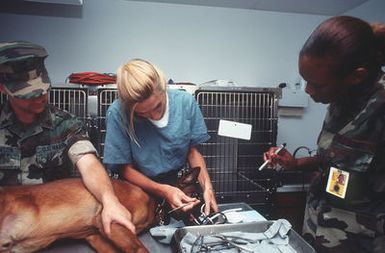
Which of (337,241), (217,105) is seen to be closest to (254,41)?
(217,105)

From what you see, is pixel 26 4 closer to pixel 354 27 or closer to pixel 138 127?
pixel 138 127

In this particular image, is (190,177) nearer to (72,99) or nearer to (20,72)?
(20,72)

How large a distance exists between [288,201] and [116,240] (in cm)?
204

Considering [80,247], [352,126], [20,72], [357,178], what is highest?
[20,72]

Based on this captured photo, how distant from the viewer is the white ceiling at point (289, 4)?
2.61 m

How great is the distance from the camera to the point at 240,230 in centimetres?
101

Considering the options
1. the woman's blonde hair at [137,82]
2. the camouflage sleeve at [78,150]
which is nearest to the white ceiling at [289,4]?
the woman's blonde hair at [137,82]

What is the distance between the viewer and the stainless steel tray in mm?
917

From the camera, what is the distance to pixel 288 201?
8.64 ft

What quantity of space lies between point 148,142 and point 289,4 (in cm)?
216

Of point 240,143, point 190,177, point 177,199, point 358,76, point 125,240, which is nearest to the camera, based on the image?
point 358,76

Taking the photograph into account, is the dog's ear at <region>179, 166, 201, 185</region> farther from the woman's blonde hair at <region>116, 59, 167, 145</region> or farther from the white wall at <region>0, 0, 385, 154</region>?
the white wall at <region>0, 0, 385, 154</region>

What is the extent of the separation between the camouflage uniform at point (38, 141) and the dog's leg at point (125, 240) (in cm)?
36

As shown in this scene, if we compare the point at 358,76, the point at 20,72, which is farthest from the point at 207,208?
the point at 20,72
